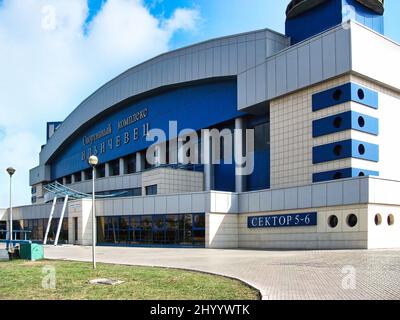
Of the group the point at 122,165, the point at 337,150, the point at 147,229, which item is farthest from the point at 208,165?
the point at 122,165

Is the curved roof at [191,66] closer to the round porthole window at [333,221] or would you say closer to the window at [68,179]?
the window at [68,179]

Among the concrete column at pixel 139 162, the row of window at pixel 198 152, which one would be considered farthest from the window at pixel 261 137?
the concrete column at pixel 139 162

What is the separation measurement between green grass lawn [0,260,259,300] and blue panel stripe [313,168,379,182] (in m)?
17.7

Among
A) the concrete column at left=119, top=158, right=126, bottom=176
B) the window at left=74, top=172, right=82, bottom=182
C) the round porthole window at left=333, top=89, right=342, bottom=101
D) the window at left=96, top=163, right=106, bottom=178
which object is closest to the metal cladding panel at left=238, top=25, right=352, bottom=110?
the round porthole window at left=333, top=89, right=342, bottom=101

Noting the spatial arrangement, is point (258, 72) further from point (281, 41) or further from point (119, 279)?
point (119, 279)

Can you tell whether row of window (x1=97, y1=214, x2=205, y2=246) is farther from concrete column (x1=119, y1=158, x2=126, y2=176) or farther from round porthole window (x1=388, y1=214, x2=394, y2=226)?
concrete column (x1=119, y1=158, x2=126, y2=176)

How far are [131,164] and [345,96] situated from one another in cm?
3476

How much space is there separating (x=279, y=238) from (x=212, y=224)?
498cm

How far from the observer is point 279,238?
30.3 m

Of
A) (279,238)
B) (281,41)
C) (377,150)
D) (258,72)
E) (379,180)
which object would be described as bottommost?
(279,238)

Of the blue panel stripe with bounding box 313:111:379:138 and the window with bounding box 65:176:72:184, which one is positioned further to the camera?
the window with bounding box 65:176:72:184

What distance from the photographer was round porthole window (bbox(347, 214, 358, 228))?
25969 mm
